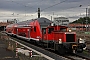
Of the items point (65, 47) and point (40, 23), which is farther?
point (40, 23)

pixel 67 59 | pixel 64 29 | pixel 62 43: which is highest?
pixel 64 29

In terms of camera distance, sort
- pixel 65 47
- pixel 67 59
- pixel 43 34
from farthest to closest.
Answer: pixel 43 34 → pixel 65 47 → pixel 67 59

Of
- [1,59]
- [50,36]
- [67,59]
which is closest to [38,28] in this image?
[50,36]

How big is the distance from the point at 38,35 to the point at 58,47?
727 cm

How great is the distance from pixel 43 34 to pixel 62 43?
518 centimetres

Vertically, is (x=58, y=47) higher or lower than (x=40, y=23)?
lower

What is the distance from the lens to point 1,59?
14055mm

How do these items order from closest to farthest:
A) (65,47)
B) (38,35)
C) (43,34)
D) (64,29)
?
(65,47), (64,29), (43,34), (38,35)

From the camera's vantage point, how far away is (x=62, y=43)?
60.0ft

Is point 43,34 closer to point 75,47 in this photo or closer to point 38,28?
point 38,28

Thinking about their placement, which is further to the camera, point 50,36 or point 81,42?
point 50,36

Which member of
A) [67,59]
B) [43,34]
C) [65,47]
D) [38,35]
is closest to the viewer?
[67,59]

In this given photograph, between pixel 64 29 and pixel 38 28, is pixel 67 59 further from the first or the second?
pixel 38 28

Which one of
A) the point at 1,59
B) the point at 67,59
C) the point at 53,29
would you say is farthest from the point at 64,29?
the point at 1,59
